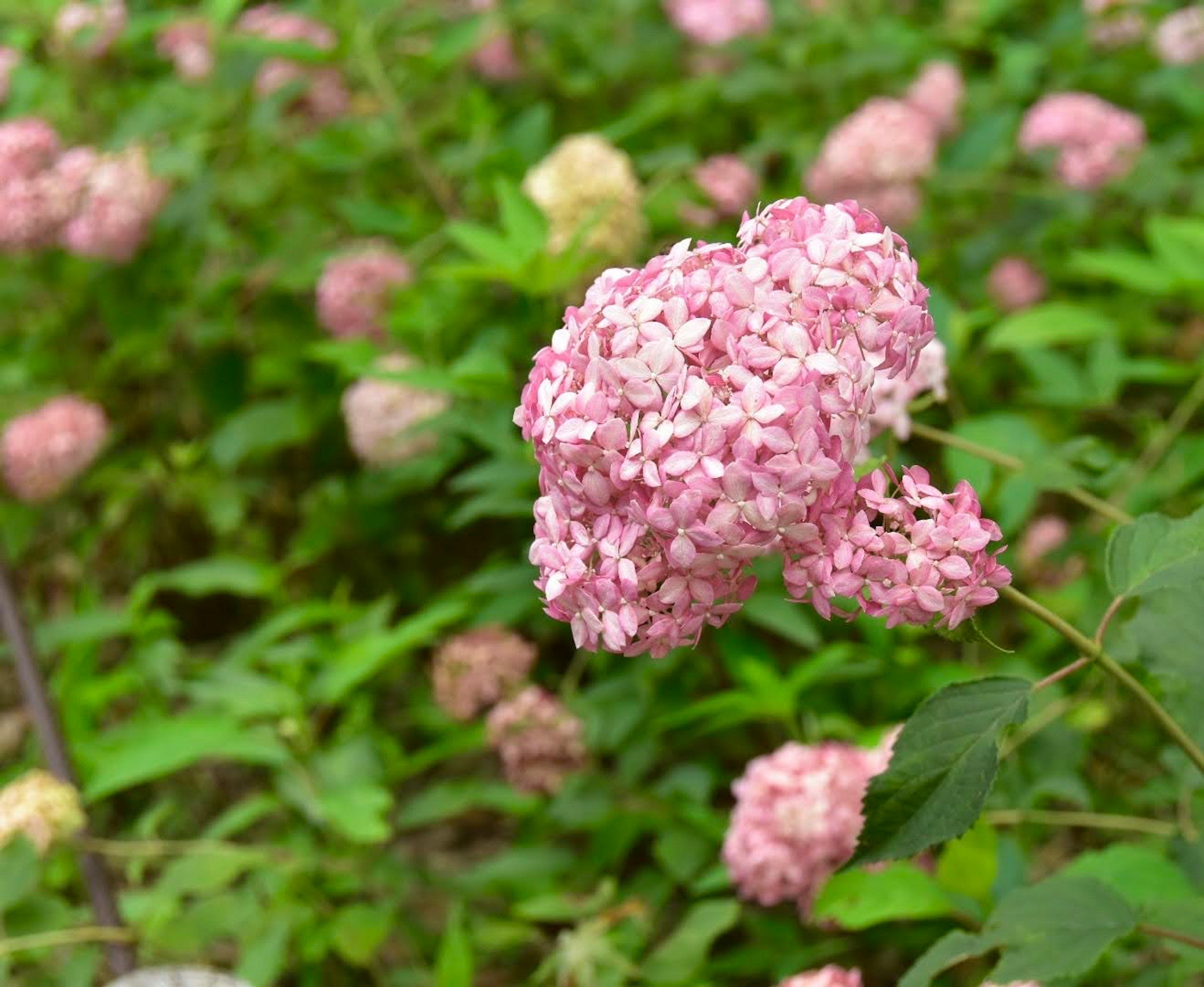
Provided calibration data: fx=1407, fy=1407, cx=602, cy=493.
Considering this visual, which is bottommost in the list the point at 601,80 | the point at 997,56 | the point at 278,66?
the point at 997,56

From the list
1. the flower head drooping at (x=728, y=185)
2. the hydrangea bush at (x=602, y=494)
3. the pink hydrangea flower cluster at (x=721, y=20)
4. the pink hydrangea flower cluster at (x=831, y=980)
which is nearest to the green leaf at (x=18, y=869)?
the hydrangea bush at (x=602, y=494)

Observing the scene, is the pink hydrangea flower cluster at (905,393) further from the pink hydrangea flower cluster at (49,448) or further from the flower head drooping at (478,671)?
the pink hydrangea flower cluster at (49,448)

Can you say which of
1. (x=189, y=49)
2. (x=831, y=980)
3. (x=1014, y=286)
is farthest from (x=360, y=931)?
(x=189, y=49)

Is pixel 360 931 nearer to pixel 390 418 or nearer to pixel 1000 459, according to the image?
pixel 390 418

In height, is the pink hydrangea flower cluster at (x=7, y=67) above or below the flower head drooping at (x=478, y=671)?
above

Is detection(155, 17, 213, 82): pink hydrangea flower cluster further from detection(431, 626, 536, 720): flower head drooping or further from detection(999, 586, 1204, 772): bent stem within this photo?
detection(999, 586, 1204, 772): bent stem

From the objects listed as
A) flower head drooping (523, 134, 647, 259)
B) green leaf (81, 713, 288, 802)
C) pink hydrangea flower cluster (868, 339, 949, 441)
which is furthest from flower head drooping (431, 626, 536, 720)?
pink hydrangea flower cluster (868, 339, 949, 441)

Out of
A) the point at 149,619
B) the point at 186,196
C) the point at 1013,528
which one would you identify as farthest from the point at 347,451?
the point at 1013,528

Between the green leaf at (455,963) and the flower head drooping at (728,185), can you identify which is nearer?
the green leaf at (455,963)

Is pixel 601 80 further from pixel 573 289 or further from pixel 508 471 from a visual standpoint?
pixel 508 471
